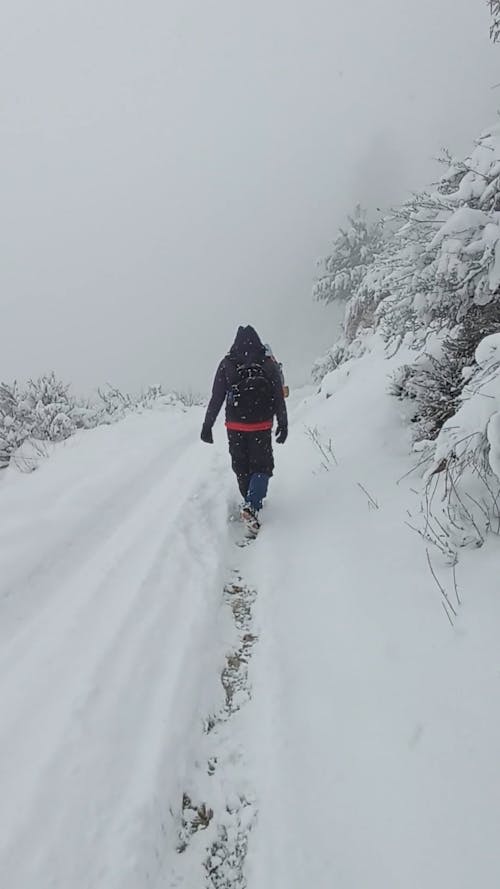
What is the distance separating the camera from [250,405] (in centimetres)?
505

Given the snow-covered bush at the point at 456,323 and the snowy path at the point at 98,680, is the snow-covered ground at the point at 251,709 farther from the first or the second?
the snow-covered bush at the point at 456,323

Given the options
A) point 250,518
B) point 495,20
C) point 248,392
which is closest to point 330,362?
point 248,392

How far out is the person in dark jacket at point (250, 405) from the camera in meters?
5.04

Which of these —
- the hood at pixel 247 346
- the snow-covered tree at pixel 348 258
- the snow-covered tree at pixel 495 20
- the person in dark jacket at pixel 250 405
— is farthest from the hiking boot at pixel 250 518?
the snow-covered tree at pixel 348 258

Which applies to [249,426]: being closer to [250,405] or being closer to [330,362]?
[250,405]

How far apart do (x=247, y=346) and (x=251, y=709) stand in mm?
3636

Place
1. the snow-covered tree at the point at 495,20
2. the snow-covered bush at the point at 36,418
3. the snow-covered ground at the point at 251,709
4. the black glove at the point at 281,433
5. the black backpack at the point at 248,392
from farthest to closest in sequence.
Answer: the snow-covered bush at the point at 36,418, the black glove at the point at 281,433, the black backpack at the point at 248,392, the snow-covered tree at the point at 495,20, the snow-covered ground at the point at 251,709

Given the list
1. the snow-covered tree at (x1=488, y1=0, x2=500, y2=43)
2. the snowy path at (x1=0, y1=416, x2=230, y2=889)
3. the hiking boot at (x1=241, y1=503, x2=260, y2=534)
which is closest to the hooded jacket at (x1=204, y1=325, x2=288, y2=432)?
the hiking boot at (x1=241, y1=503, x2=260, y2=534)

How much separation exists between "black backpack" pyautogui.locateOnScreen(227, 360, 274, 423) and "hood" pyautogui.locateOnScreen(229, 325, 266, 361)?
0.10 metres

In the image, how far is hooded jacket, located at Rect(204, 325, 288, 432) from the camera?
5.06 meters

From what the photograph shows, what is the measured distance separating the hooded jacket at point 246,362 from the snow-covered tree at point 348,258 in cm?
2172

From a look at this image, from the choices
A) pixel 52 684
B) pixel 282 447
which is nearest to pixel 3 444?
pixel 282 447

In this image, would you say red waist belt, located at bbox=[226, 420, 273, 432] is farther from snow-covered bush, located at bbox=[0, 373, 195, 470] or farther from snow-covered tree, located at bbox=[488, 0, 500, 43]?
snow-covered bush, located at bbox=[0, 373, 195, 470]

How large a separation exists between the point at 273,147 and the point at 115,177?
2382 inches
